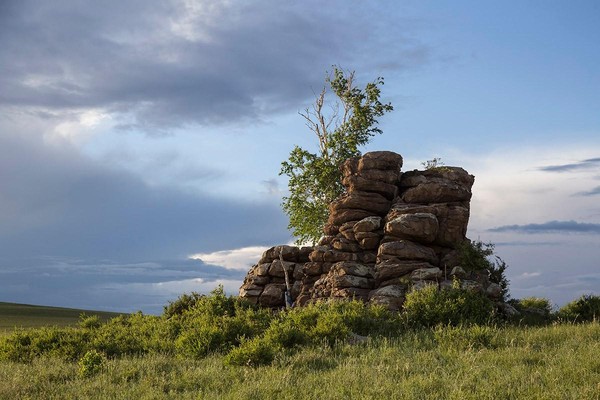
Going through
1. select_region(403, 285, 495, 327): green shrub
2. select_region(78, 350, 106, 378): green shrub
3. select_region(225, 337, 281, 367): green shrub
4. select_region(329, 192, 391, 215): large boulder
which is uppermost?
select_region(329, 192, 391, 215): large boulder

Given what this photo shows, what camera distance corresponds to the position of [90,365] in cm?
1830

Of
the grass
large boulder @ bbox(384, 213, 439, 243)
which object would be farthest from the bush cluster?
large boulder @ bbox(384, 213, 439, 243)

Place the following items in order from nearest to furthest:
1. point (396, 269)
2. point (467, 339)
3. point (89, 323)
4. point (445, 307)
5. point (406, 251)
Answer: point (467, 339)
point (445, 307)
point (396, 269)
point (406, 251)
point (89, 323)

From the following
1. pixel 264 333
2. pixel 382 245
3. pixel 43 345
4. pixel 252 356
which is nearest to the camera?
pixel 252 356

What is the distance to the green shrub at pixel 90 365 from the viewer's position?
58.8 feet

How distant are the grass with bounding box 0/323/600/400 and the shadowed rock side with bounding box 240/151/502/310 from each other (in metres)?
9.25

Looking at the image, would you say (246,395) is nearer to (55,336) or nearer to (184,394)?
(184,394)

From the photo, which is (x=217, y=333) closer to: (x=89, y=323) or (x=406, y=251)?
(x=89, y=323)

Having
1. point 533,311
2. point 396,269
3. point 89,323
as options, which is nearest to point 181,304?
point 89,323

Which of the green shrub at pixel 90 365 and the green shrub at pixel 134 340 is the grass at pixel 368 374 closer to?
the green shrub at pixel 90 365

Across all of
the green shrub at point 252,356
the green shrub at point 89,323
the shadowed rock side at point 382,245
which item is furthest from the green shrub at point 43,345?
the shadowed rock side at point 382,245

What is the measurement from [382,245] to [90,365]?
17.5 m

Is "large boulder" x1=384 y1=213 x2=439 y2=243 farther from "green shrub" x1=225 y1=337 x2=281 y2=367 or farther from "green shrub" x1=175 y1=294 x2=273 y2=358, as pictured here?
"green shrub" x1=225 y1=337 x2=281 y2=367

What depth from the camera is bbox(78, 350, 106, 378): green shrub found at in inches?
706
